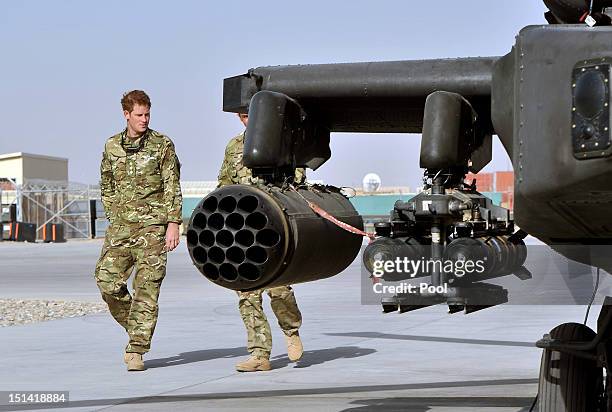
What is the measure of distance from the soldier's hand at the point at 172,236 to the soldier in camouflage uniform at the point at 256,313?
0.48 metres

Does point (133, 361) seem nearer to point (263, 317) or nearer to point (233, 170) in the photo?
point (263, 317)

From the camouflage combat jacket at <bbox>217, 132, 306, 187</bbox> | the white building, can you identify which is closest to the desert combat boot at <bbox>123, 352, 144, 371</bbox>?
the camouflage combat jacket at <bbox>217, 132, 306, 187</bbox>

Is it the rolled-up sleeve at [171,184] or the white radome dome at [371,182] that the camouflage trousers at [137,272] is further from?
the white radome dome at [371,182]

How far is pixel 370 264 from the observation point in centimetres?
599

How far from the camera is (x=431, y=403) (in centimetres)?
816

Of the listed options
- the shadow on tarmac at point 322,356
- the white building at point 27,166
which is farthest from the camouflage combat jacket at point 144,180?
the white building at point 27,166

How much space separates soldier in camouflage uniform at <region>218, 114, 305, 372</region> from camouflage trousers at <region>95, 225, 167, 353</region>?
0.66 metres

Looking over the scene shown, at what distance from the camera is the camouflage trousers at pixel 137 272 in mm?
9836

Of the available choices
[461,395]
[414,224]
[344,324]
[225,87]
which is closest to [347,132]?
[225,87]

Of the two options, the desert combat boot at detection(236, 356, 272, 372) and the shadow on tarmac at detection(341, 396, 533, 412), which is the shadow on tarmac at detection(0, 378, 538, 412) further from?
the desert combat boot at detection(236, 356, 272, 372)

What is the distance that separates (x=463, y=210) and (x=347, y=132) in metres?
1.78

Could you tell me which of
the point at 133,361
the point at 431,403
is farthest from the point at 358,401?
the point at 133,361

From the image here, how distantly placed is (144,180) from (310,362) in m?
1.93

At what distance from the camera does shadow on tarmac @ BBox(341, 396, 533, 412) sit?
312 inches
